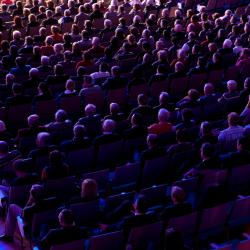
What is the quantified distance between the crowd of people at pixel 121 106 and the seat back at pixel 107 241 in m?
0.12

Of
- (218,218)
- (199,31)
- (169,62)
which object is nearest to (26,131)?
(218,218)

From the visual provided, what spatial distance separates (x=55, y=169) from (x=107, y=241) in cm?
183

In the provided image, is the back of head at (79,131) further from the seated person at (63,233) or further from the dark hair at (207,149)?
the seated person at (63,233)

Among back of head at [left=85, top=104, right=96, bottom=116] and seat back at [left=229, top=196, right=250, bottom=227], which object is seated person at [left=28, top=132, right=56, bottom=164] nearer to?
back of head at [left=85, top=104, right=96, bottom=116]

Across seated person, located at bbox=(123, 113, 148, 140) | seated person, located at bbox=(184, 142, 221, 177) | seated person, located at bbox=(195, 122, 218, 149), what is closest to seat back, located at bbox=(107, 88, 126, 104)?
seated person, located at bbox=(123, 113, 148, 140)

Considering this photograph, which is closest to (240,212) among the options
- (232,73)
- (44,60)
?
(232,73)

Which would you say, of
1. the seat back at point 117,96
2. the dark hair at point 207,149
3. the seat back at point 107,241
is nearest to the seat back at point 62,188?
the seat back at point 107,241

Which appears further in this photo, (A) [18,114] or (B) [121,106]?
(B) [121,106]

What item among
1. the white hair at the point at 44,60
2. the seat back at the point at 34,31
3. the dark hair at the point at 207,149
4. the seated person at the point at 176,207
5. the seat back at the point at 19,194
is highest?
the dark hair at the point at 207,149

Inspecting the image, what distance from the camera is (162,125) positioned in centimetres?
1088

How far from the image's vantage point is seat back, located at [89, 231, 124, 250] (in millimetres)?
7625

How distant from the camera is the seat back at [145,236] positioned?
25.8ft

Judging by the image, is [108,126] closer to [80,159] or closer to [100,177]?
[80,159]

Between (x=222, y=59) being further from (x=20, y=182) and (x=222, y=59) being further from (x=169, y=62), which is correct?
(x=20, y=182)
